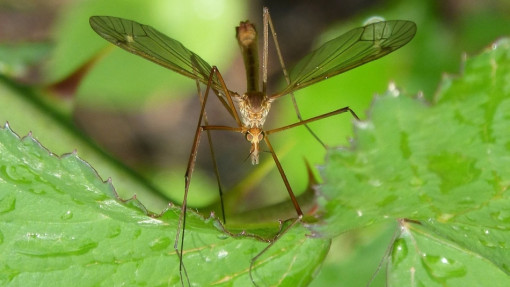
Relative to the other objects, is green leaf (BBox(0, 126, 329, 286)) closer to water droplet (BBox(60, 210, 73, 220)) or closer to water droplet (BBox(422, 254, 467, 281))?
water droplet (BBox(60, 210, 73, 220))

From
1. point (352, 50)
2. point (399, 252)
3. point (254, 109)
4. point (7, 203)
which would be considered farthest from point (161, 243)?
point (352, 50)

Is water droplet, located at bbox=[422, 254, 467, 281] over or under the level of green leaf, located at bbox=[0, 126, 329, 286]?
under

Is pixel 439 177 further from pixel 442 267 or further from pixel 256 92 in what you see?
pixel 256 92

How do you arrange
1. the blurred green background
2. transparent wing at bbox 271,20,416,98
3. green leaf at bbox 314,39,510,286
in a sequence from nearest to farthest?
green leaf at bbox 314,39,510,286, transparent wing at bbox 271,20,416,98, the blurred green background

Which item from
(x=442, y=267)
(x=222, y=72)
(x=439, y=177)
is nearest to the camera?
(x=439, y=177)

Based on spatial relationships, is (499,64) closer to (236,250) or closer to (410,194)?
(410,194)

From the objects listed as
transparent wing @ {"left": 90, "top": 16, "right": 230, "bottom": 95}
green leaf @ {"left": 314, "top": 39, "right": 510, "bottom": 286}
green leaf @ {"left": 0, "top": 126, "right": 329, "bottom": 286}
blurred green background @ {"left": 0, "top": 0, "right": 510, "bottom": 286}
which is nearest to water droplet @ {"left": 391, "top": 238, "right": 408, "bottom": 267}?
green leaf @ {"left": 314, "top": 39, "right": 510, "bottom": 286}
